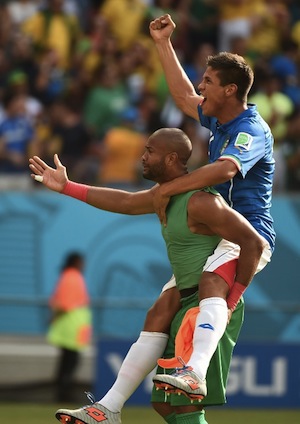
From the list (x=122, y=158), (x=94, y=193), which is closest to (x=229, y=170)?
(x=94, y=193)

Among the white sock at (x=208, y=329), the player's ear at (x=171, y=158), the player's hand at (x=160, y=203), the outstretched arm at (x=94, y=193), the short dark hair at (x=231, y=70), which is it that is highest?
the short dark hair at (x=231, y=70)

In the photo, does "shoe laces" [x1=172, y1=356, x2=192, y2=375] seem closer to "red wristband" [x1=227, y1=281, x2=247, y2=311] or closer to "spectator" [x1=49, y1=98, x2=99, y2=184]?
"red wristband" [x1=227, y1=281, x2=247, y2=311]

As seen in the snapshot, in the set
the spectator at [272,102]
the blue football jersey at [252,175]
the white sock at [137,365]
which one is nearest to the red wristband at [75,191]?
the blue football jersey at [252,175]

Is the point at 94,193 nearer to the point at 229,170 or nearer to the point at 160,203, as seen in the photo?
the point at 160,203

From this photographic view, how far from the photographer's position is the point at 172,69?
7.80 m

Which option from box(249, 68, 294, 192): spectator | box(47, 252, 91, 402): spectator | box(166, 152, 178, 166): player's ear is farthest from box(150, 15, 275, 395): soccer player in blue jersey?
box(249, 68, 294, 192): spectator

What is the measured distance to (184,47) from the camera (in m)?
16.0

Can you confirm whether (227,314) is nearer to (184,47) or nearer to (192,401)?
(192,401)

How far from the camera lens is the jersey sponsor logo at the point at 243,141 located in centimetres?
684

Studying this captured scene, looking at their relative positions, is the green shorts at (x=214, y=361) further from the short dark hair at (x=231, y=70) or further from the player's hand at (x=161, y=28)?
the player's hand at (x=161, y=28)

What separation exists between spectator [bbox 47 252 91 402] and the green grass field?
13.7 inches

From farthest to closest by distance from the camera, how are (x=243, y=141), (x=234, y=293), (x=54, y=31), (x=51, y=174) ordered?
(x=54, y=31), (x=51, y=174), (x=234, y=293), (x=243, y=141)

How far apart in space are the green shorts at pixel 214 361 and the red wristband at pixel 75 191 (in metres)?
0.86

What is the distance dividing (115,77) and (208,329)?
8817 mm
